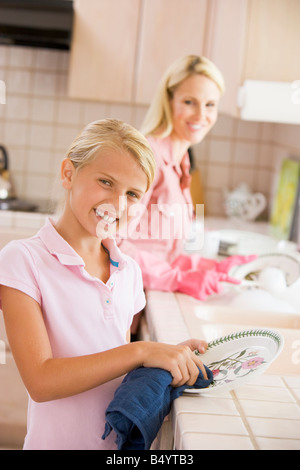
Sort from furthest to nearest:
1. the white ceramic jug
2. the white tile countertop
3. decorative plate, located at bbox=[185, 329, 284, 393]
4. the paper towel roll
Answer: the white ceramic jug
the paper towel roll
decorative plate, located at bbox=[185, 329, 284, 393]
the white tile countertop

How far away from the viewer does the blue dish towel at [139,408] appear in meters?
0.62

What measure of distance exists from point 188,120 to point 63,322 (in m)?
0.47

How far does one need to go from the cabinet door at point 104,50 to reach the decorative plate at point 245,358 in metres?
1.27

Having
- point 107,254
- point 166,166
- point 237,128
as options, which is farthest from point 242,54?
point 107,254

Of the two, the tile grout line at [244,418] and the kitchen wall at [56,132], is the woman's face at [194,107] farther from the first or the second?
the kitchen wall at [56,132]

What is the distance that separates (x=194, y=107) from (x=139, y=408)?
0.57 m

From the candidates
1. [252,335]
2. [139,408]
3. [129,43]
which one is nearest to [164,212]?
[252,335]

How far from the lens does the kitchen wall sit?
6.81 ft

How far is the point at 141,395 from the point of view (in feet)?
2.05

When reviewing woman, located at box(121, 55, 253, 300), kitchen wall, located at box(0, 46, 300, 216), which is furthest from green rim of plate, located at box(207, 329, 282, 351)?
kitchen wall, located at box(0, 46, 300, 216)

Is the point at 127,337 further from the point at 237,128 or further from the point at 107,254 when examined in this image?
the point at 237,128

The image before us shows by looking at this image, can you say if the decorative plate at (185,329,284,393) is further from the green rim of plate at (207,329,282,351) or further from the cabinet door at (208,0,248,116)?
the cabinet door at (208,0,248,116)

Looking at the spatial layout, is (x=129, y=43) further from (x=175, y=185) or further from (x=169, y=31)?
(x=175, y=185)

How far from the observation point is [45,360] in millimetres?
631
